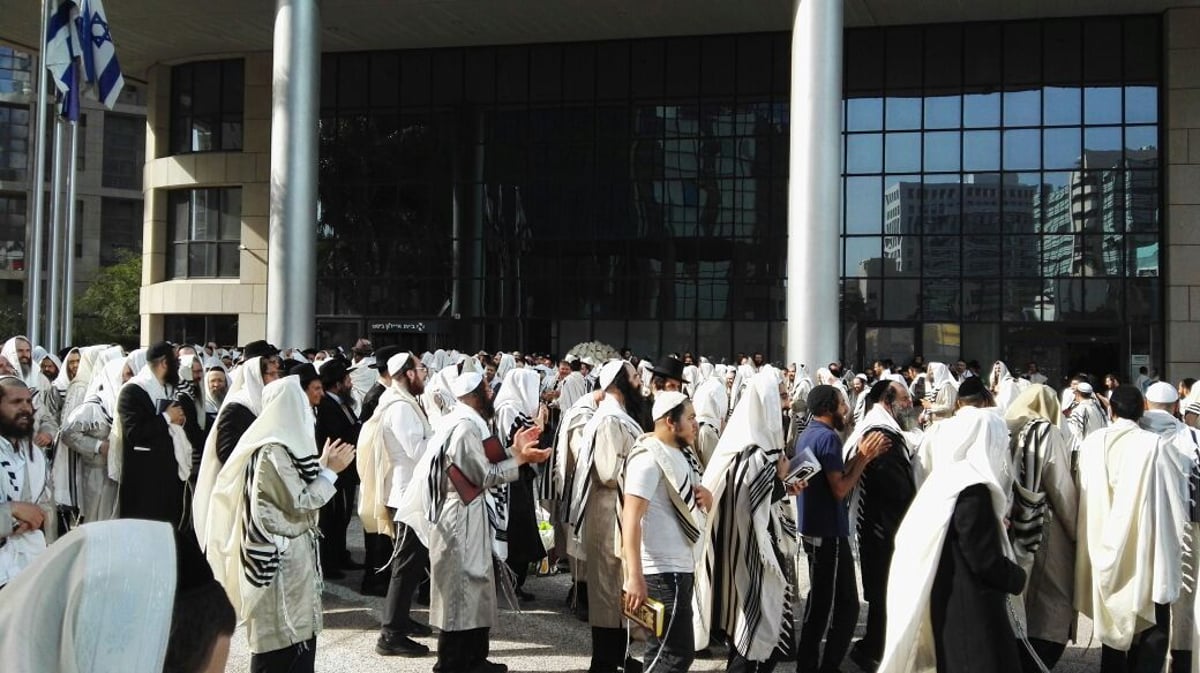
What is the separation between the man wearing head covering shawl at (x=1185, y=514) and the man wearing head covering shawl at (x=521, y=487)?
428 centimetres

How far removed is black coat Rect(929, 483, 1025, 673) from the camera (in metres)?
4.43

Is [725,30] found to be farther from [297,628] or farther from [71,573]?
[71,573]

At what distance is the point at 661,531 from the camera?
19.1ft

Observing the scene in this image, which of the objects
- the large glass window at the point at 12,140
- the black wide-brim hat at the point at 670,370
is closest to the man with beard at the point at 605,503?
the black wide-brim hat at the point at 670,370

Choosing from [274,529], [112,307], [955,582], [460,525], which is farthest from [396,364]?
[112,307]

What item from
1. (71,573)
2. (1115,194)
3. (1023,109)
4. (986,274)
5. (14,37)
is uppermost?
(14,37)

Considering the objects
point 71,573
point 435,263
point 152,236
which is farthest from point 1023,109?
point 71,573

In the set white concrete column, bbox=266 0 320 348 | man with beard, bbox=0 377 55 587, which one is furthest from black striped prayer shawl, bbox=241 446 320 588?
white concrete column, bbox=266 0 320 348

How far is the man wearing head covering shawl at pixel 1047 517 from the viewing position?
6754 millimetres

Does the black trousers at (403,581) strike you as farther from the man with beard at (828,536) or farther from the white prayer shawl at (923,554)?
the white prayer shawl at (923,554)

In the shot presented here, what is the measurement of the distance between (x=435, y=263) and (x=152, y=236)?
9.50 m

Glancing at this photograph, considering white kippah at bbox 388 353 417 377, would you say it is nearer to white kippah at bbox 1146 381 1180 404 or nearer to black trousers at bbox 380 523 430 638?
black trousers at bbox 380 523 430 638

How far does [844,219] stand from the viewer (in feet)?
105

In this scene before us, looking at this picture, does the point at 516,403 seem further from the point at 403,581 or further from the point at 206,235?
the point at 206,235
